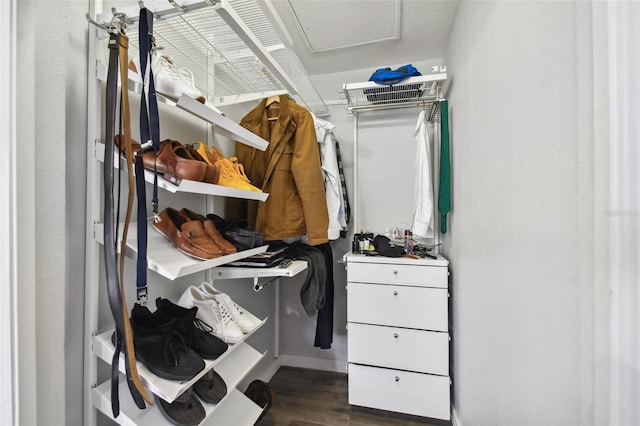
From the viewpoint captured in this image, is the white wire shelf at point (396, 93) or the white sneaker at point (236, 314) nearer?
the white sneaker at point (236, 314)

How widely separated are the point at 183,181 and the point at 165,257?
0.23 m

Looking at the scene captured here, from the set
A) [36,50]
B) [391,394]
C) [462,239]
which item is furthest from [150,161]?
[391,394]

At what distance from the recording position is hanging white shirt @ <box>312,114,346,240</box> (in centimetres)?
167

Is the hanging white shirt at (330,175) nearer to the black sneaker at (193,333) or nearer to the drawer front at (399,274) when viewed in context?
the drawer front at (399,274)

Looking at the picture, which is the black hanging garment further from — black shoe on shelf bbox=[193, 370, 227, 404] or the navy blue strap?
the navy blue strap

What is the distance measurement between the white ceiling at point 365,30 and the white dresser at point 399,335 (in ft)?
4.48

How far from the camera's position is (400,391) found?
146 cm

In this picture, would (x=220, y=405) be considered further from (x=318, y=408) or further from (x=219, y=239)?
(x=318, y=408)

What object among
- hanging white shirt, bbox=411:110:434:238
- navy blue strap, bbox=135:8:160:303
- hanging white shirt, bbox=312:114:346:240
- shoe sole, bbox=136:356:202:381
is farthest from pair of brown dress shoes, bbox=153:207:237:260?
hanging white shirt, bbox=411:110:434:238

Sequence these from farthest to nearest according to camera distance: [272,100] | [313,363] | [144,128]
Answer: [313,363] → [272,100] → [144,128]

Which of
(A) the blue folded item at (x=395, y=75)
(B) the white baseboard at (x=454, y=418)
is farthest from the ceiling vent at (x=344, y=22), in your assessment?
(B) the white baseboard at (x=454, y=418)

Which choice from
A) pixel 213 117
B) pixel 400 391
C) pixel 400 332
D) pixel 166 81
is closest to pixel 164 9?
pixel 166 81

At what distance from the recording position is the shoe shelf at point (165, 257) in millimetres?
684

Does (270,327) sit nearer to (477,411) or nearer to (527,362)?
(477,411)
